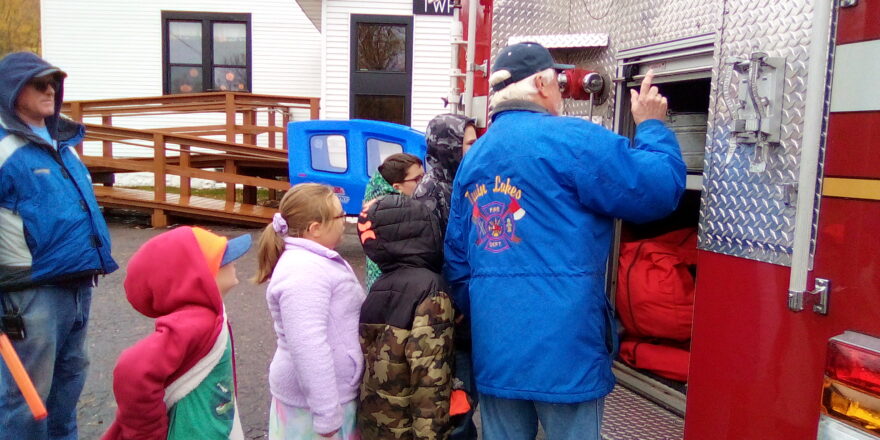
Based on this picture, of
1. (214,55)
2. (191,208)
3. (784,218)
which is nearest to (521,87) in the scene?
(784,218)

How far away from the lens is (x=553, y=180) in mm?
2154

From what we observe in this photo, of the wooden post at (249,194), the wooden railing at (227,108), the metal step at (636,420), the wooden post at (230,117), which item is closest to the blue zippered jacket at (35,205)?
the metal step at (636,420)

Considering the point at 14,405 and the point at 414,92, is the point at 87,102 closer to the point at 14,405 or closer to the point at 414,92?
the point at 414,92

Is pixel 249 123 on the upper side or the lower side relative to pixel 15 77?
lower

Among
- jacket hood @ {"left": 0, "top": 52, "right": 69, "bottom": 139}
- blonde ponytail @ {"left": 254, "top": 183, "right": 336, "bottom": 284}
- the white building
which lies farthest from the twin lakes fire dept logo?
the white building

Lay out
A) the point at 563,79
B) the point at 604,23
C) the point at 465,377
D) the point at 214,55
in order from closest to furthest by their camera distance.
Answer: the point at 465,377 → the point at 563,79 → the point at 604,23 → the point at 214,55

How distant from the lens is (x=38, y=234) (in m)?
2.94

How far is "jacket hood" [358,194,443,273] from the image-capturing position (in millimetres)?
2539

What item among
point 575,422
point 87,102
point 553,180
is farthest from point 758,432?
point 87,102

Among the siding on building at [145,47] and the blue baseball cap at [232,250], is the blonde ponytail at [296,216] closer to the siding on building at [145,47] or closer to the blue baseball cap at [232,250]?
the blue baseball cap at [232,250]

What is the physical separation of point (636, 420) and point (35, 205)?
266 centimetres

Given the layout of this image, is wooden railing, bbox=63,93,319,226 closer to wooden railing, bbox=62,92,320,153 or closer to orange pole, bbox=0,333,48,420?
wooden railing, bbox=62,92,320,153

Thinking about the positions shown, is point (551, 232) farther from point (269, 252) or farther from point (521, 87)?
point (269, 252)

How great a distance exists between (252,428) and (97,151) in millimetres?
14635
